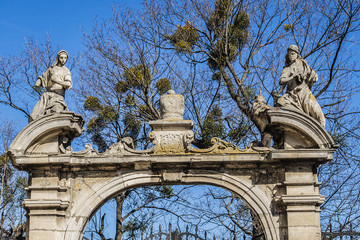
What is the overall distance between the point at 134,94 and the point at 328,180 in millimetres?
5751

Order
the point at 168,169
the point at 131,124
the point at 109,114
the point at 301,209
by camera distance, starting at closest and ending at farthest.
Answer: the point at 301,209
the point at 168,169
the point at 109,114
the point at 131,124

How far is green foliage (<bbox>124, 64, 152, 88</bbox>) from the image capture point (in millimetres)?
17672

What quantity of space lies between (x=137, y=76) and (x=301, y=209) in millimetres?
8354

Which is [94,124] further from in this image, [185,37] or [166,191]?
[185,37]

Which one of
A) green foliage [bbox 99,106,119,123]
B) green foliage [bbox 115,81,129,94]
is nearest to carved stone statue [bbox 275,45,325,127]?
green foliage [bbox 115,81,129,94]

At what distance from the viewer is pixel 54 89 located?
11484 mm

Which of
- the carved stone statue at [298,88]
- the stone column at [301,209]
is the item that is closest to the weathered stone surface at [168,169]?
the stone column at [301,209]

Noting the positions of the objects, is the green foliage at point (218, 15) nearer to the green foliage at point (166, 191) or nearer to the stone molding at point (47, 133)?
the green foliage at point (166, 191)

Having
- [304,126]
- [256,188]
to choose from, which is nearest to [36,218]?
[256,188]

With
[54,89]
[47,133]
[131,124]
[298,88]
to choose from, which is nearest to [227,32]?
[131,124]

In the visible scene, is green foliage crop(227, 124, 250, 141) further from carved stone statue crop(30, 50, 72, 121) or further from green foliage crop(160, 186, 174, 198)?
carved stone statue crop(30, 50, 72, 121)

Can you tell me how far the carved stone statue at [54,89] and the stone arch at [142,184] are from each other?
160cm

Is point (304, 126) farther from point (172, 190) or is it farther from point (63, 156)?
point (172, 190)

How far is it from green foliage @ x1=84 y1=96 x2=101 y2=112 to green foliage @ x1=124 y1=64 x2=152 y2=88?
777mm
